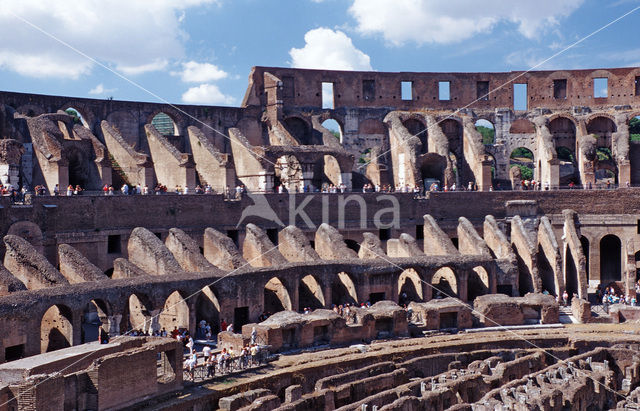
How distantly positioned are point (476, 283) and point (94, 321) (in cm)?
1703

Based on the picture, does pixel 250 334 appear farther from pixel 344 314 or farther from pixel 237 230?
pixel 237 230

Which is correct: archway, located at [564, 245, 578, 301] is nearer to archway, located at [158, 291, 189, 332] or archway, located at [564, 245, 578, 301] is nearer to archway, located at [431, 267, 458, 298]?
archway, located at [431, 267, 458, 298]

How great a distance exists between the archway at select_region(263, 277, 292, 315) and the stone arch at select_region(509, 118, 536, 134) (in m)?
22.6

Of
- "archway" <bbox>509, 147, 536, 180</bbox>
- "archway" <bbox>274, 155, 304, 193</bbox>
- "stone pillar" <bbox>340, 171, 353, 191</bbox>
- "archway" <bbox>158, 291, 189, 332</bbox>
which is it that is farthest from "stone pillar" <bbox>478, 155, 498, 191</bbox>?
"archway" <bbox>509, 147, 536, 180</bbox>

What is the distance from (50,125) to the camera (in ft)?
108

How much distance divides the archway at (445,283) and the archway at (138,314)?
43.4 feet

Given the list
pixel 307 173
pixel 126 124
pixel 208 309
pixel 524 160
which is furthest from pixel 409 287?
pixel 524 160

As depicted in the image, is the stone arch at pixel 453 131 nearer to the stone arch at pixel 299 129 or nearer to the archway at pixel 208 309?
the stone arch at pixel 299 129

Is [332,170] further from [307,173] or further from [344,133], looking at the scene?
[344,133]

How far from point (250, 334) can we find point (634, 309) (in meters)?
17.1

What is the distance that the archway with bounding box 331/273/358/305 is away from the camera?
31.7 meters

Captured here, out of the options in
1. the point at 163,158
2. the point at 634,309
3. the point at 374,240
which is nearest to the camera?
the point at 634,309

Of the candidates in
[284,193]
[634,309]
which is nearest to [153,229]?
[284,193]

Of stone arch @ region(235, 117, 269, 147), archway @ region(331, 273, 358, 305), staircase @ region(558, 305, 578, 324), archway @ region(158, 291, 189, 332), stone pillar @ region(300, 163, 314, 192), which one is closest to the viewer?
archway @ region(158, 291, 189, 332)
